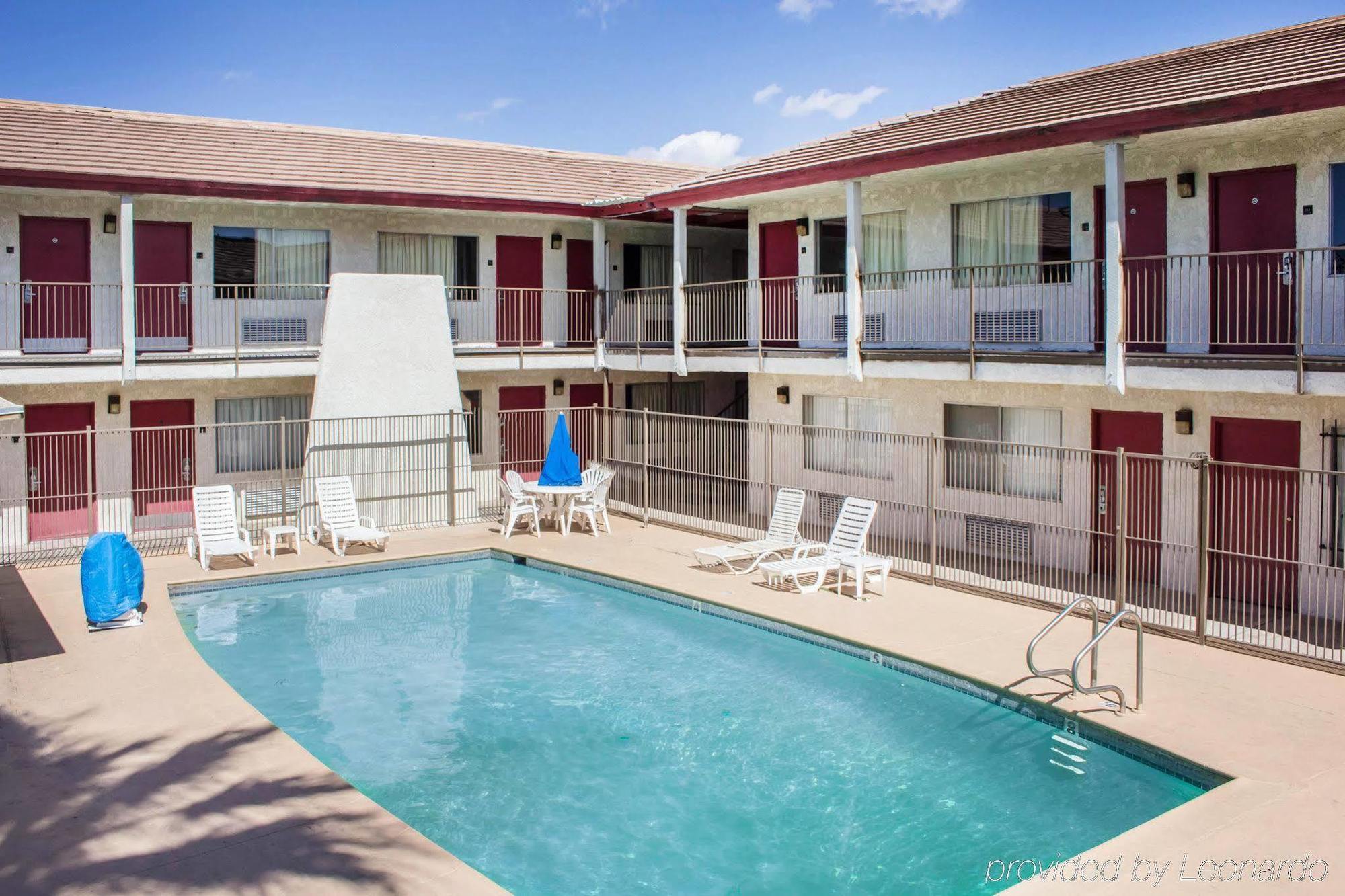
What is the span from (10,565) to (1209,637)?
52.9 ft

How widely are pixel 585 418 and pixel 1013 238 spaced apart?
9.22m

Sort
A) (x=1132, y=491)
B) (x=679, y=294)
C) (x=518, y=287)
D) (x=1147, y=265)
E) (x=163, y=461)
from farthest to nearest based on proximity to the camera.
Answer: (x=518, y=287), (x=679, y=294), (x=163, y=461), (x=1132, y=491), (x=1147, y=265)

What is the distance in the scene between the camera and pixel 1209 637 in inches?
475

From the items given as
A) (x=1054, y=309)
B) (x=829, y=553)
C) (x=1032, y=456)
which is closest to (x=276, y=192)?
(x=829, y=553)

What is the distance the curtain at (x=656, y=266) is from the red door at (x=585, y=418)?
2.83 metres

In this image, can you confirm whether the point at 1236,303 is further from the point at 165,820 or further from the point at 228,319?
the point at 228,319

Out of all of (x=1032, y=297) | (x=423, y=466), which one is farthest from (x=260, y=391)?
(x=1032, y=297)

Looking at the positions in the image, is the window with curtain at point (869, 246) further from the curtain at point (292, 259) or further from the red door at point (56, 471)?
the red door at point (56, 471)

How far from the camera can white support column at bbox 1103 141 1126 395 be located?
1364 centimetres

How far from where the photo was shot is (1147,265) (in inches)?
593

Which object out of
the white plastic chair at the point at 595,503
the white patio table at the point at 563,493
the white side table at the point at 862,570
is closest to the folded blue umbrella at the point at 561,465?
the white patio table at the point at 563,493

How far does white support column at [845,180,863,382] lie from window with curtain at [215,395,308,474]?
9.99 meters

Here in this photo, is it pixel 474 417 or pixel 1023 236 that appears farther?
pixel 474 417

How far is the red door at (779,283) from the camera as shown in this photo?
21047 mm
